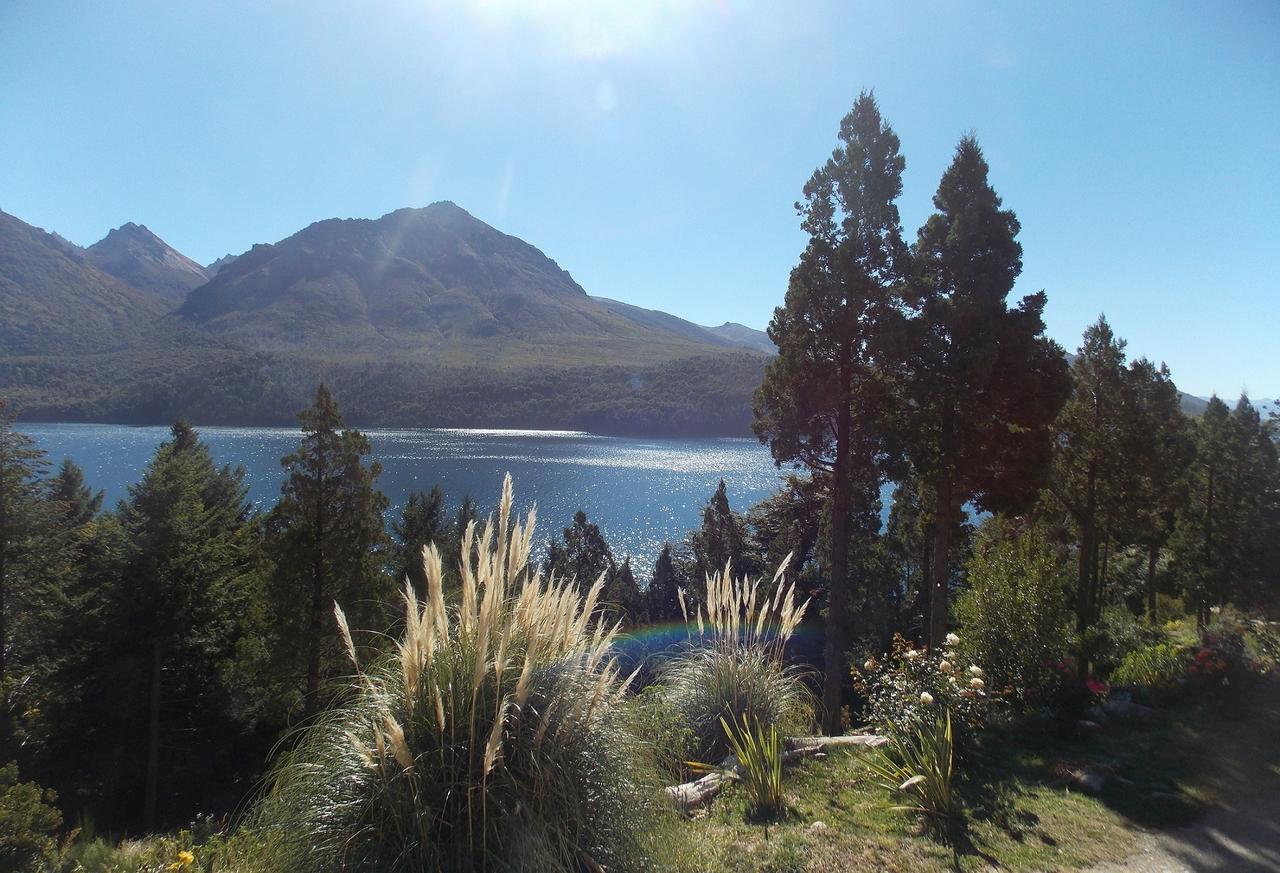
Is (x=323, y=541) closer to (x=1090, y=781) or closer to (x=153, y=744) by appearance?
(x=153, y=744)

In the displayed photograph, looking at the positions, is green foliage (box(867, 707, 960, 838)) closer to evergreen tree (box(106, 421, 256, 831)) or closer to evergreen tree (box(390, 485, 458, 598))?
evergreen tree (box(106, 421, 256, 831))

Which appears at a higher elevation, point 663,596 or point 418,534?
point 418,534

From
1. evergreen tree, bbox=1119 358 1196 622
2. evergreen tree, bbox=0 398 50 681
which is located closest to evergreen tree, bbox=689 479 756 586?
evergreen tree, bbox=1119 358 1196 622

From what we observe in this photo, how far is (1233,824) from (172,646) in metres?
16.7

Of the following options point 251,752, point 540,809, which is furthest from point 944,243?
point 251,752

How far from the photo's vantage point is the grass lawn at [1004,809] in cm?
372

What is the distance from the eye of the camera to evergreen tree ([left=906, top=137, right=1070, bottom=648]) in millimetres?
10453

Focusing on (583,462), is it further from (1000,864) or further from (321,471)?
(1000,864)

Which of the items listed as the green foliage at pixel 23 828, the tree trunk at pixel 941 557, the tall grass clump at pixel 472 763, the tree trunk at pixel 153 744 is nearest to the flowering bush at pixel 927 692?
the tall grass clump at pixel 472 763

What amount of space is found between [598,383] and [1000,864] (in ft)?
443

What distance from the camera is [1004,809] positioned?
14.9 feet

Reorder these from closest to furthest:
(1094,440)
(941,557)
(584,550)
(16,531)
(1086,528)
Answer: (941,557)
(16,531)
(1094,440)
(1086,528)
(584,550)

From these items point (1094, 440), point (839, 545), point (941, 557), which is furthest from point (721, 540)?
point (941, 557)

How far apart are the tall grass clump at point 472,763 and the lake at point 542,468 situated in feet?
101
